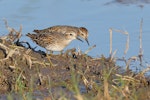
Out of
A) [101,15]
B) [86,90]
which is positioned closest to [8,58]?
[86,90]

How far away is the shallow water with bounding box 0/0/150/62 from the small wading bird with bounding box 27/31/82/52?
48cm

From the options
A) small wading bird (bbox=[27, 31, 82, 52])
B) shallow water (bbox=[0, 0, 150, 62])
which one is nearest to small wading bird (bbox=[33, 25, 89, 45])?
small wading bird (bbox=[27, 31, 82, 52])

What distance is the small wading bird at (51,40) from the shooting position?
416 inches

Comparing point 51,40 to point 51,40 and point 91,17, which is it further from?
point 91,17

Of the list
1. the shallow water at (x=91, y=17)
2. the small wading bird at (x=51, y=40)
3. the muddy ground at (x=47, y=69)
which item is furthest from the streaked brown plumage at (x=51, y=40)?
the shallow water at (x=91, y=17)

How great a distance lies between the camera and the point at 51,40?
420 inches

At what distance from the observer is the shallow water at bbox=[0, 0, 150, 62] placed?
11.4m

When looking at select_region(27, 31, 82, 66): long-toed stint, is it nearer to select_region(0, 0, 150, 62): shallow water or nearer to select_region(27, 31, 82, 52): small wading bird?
select_region(27, 31, 82, 52): small wading bird

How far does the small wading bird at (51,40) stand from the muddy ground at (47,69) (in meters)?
0.32

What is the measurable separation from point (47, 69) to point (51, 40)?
1202 millimetres

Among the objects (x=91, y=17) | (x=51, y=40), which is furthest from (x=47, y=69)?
(x=91, y=17)

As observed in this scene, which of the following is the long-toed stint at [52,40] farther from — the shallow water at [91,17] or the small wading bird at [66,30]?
the shallow water at [91,17]

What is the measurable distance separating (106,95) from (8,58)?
9.13 feet

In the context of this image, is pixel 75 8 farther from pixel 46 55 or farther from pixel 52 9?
pixel 46 55
